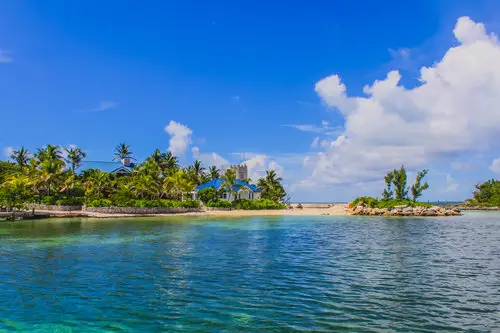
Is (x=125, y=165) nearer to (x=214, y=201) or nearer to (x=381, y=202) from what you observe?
(x=214, y=201)

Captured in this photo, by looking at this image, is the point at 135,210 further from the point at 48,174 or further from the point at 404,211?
the point at 404,211

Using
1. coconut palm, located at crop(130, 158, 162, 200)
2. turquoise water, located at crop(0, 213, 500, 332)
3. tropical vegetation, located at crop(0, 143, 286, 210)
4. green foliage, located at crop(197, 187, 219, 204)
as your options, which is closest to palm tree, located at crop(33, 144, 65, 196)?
tropical vegetation, located at crop(0, 143, 286, 210)

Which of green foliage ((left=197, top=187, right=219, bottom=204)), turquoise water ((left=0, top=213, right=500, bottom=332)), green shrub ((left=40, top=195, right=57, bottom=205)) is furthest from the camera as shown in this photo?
green foliage ((left=197, top=187, right=219, bottom=204))

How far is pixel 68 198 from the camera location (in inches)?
2714

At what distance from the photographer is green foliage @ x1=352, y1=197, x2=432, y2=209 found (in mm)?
85762

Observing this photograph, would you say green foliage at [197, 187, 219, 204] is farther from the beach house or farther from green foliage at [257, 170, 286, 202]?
green foliage at [257, 170, 286, 202]

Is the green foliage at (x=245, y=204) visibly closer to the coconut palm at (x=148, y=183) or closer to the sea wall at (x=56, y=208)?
the coconut palm at (x=148, y=183)

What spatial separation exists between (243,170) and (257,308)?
3993 inches

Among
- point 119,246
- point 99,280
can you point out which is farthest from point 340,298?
point 119,246

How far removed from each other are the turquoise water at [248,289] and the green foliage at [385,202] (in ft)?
195

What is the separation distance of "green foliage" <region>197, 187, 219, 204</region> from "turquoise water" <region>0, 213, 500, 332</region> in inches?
2170

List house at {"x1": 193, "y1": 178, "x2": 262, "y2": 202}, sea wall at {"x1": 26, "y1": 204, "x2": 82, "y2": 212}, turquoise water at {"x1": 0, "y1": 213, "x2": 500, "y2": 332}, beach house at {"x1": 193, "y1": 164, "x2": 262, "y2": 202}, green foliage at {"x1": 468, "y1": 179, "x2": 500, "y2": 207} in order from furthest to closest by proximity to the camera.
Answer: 1. green foliage at {"x1": 468, "y1": 179, "x2": 500, "y2": 207}
2. house at {"x1": 193, "y1": 178, "x2": 262, "y2": 202}
3. beach house at {"x1": 193, "y1": 164, "x2": 262, "y2": 202}
4. sea wall at {"x1": 26, "y1": 204, "x2": 82, "y2": 212}
5. turquoise water at {"x1": 0, "y1": 213, "x2": 500, "y2": 332}

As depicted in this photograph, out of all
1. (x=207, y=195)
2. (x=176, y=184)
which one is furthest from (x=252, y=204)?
(x=176, y=184)

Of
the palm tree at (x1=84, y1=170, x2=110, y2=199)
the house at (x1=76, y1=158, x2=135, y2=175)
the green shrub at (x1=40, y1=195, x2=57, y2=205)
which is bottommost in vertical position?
the green shrub at (x1=40, y1=195, x2=57, y2=205)
